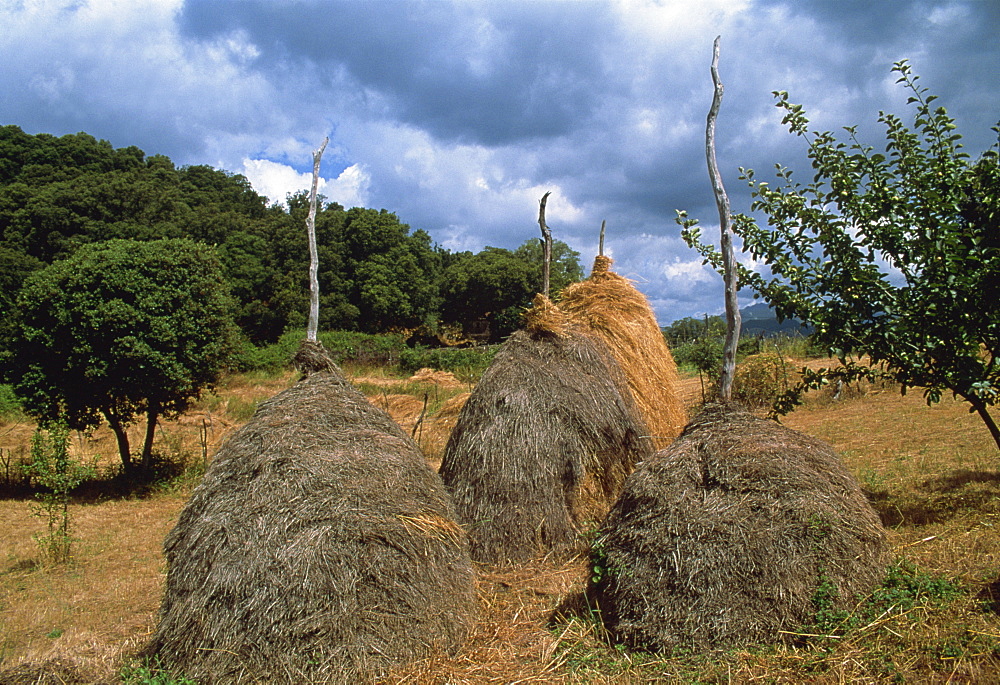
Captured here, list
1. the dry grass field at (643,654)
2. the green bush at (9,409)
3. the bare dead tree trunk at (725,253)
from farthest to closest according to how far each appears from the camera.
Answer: the green bush at (9,409), the bare dead tree trunk at (725,253), the dry grass field at (643,654)

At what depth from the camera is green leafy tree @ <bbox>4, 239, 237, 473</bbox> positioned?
991 centimetres

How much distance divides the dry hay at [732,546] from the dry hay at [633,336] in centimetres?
261

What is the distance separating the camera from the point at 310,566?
3.82 m

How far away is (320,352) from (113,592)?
294 cm

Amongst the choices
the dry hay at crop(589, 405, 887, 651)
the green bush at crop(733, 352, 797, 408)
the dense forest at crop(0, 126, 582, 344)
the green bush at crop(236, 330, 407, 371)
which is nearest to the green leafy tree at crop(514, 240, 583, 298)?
the dense forest at crop(0, 126, 582, 344)

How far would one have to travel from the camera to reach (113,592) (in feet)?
19.6

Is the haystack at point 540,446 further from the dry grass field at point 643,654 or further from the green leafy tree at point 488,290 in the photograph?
the green leafy tree at point 488,290

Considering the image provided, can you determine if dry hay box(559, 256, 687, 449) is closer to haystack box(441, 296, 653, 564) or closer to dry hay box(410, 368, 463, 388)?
haystack box(441, 296, 653, 564)

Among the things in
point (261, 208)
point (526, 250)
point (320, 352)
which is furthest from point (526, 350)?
point (261, 208)

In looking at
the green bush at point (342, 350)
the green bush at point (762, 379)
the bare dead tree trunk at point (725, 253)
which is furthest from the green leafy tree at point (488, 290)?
the bare dead tree trunk at point (725, 253)

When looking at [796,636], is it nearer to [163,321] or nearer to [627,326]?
[627,326]

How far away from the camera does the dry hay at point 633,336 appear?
7406 millimetres

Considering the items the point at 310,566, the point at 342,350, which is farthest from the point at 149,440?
the point at 342,350

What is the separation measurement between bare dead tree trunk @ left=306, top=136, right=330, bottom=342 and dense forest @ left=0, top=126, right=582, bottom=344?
22.6 metres
